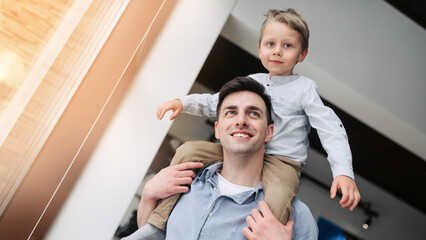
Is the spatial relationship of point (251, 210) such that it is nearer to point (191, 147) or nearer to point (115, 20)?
point (191, 147)

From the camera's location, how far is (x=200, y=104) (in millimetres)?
875

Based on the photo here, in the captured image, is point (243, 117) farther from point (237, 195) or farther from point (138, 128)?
point (138, 128)

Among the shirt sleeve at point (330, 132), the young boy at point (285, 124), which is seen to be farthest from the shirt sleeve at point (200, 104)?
the shirt sleeve at point (330, 132)

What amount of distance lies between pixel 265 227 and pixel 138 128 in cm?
43

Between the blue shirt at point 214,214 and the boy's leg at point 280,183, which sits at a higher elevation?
the boy's leg at point 280,183

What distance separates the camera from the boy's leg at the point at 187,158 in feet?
2.48

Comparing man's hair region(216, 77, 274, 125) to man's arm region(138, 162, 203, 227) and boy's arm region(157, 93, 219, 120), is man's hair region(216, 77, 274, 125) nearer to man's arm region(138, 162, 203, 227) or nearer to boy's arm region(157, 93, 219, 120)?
boy's arm region(157, 93, 219, 120)

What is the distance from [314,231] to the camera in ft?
2.51

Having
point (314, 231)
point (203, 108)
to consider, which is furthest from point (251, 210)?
point (203, 108)

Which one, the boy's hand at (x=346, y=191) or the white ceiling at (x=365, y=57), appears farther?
the white ceiling at (x=365, y=57)

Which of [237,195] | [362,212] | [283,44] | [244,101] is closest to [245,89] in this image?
[244,101]

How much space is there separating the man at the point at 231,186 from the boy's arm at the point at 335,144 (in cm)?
10

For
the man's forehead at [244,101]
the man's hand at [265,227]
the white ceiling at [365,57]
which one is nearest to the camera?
the man's hand at [265,227]

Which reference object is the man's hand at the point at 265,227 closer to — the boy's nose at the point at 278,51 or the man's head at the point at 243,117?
the man's head at the point at 243,117
